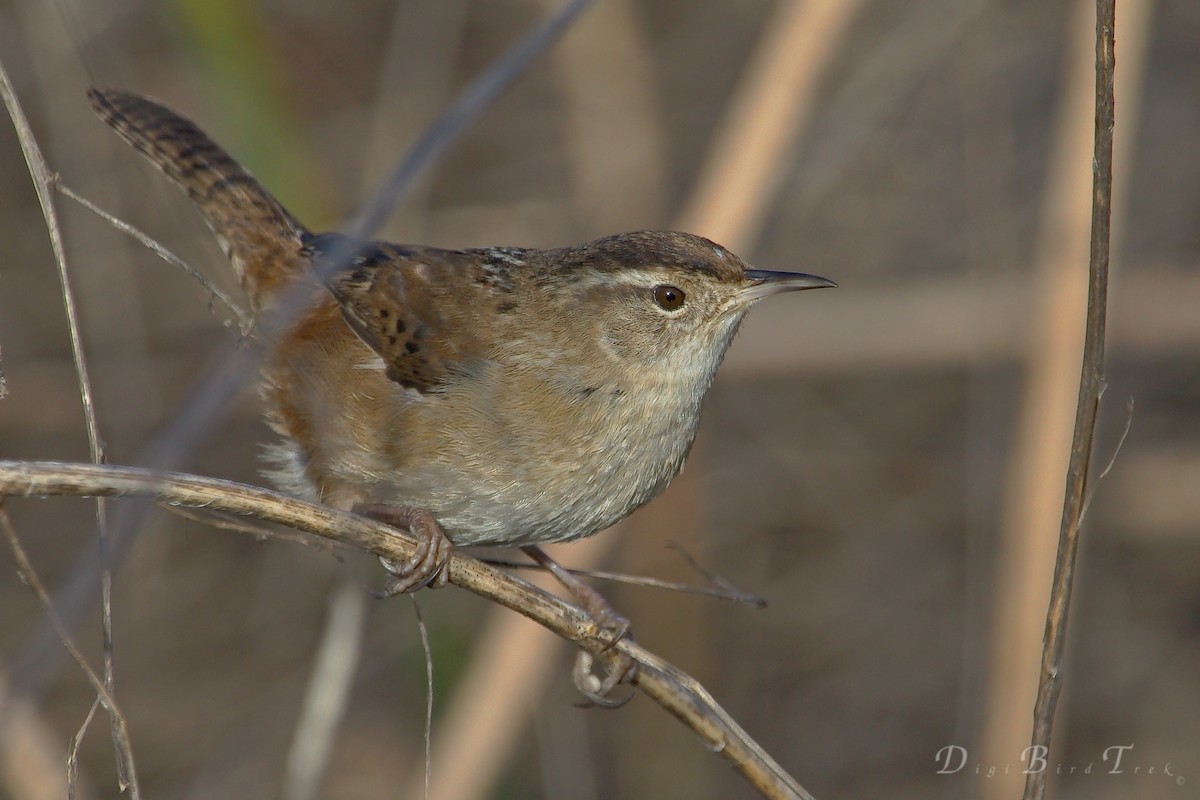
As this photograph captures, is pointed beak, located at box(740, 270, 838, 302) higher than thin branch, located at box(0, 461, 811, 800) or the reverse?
higher

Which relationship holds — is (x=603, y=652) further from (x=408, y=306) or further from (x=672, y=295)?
(x=408, y=306)

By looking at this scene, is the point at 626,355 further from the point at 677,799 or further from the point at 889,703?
the point at 889,703

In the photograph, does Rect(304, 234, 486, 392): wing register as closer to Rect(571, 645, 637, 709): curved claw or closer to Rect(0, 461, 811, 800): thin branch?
Rect(0, 461, 811, 800): thin branch

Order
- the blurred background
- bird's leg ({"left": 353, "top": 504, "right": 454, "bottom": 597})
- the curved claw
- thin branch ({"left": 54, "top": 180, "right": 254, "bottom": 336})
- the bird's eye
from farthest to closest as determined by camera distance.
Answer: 1. the blurred background
2. the bird's eye
3. the curved claw
4. bird's leg ({"left": 353, "top": 504, "right": 454, "bottom": 597})
5. thin branch ({"left": 54, "top": 180, "right": 254, "bottom": 336})

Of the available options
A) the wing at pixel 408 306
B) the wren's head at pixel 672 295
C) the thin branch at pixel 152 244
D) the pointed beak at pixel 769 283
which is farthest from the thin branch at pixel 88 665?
the pointed beak at pixel 769 283

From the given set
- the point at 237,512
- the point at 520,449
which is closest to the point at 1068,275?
the point at 520,449

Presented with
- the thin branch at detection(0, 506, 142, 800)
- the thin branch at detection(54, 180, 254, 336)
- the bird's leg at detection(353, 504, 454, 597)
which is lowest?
the thin branch at detection(0, 506, 142, 800)

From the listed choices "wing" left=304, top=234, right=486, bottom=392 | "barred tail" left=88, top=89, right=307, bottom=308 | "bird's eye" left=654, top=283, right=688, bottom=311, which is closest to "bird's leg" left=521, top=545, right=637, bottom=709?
"wing" left=304, top=234, right=486, bottom=392
